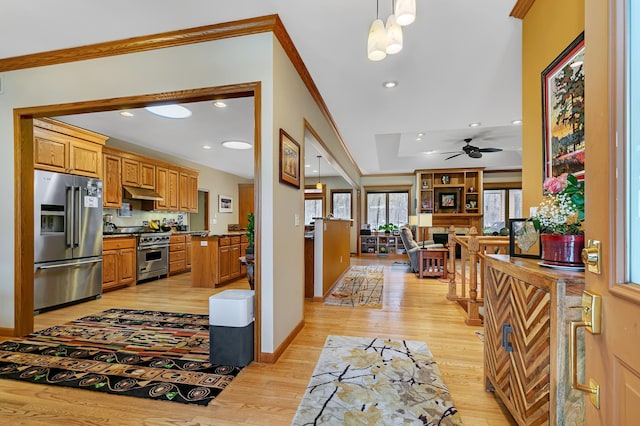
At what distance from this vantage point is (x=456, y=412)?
5.67ft

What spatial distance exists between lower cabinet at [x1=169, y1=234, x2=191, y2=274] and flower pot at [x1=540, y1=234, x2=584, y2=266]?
20.6 ft

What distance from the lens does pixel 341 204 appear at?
32.7ft

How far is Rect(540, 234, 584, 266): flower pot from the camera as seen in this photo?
4.03 feet

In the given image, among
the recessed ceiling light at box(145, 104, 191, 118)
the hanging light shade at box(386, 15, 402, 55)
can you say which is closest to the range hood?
the recessed ceiling light at box(145, 104, 191, 118)

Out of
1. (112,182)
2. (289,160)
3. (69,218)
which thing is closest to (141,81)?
(289,160)

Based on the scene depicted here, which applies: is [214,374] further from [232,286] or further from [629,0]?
[232,286]

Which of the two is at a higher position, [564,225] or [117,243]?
[564,225]

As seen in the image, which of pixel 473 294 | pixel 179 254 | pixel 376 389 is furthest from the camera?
pixel 179 254

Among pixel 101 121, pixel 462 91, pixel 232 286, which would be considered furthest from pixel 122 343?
pixel 462 91

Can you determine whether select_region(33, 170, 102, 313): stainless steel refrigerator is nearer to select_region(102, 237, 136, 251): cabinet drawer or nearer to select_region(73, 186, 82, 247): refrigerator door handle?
select_region(73, 186, 82, 247): refrigerator door handle

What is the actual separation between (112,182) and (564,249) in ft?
19.9

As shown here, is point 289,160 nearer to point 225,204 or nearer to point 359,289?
point 359,289

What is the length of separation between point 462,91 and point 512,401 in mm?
3156

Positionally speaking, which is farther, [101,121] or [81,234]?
[101,121]
